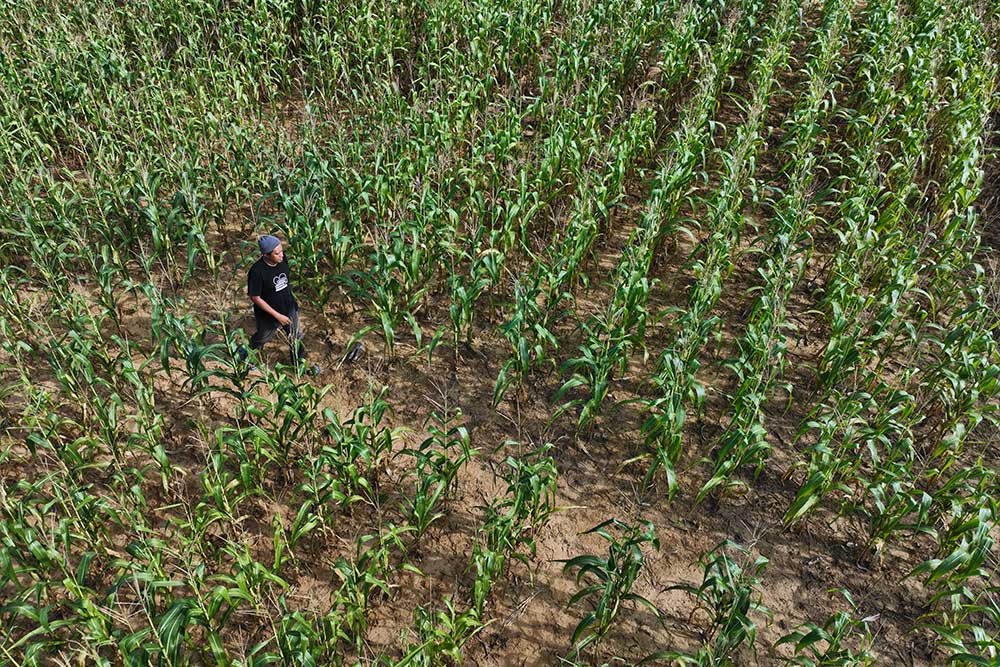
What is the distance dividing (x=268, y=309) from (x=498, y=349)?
198 cm

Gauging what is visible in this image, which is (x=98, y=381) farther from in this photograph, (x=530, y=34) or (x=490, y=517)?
(x=530, y=34)

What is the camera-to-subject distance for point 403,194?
21.9ft

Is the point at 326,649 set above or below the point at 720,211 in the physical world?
below

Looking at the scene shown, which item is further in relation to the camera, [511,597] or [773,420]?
[773,420]

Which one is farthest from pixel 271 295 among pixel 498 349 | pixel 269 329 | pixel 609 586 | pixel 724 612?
pixel 724 612

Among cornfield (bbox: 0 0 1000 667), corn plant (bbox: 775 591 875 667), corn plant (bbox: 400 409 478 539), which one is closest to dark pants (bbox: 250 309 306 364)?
cornfield (bbox: 0 0 1000 667)

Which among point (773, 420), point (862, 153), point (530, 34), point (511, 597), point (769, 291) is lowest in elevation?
point (511, 597)

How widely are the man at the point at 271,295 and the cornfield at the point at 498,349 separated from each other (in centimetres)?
35

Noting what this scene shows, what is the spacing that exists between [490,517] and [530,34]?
22.1 ft

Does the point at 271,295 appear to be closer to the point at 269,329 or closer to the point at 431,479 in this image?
the point at 269,329

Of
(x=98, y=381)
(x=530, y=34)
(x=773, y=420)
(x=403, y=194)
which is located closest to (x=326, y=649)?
(x=98, y=381)

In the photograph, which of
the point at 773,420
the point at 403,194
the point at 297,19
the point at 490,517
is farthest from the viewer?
the point at 297,19

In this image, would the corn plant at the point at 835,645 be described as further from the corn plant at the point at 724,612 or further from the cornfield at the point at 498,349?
the corn plant at the point at 724,612

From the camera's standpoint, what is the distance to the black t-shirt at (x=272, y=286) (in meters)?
5.25
